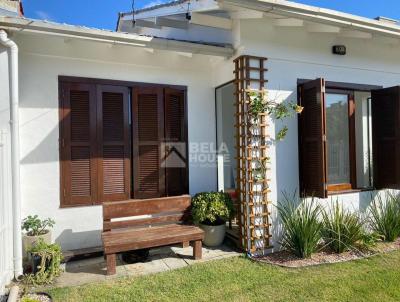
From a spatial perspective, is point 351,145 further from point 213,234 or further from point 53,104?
point 53,104

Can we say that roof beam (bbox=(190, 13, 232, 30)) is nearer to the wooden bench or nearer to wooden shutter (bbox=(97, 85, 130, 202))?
wooden shutter (bbox=(97, 85, 130, 202))

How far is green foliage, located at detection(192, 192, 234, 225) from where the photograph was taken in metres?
5.20

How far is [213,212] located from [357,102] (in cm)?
409

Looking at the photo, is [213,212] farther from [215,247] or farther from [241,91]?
[241,91]

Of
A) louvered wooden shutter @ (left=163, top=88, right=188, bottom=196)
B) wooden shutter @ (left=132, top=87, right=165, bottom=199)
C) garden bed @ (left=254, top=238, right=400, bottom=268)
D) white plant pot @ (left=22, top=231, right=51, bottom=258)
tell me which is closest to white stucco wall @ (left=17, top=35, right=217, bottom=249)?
wooden shutter @ (left=132, top=87, right=165, bottom=199)

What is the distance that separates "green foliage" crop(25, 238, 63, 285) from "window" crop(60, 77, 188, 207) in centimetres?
104

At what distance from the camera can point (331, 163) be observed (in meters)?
6.03

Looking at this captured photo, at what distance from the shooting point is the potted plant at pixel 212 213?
5.21 meters

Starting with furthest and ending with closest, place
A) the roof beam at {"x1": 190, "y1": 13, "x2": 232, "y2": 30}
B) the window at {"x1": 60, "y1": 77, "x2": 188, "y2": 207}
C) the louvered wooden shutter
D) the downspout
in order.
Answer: the louvered wooden shutter
the roof beam at {"x1": 190, "y1": 13, "x2": 232, "y2": 30}
the window at {"x1": 60, "y1": 77, "x2": 188, "y2": 207}
the downspout

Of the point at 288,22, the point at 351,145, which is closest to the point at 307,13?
the point at 288,22

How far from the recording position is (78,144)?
17.1 feet

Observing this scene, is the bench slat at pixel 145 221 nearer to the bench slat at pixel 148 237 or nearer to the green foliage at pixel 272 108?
the bench slat at pixel 148 237

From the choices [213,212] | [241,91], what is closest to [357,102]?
[241,91]

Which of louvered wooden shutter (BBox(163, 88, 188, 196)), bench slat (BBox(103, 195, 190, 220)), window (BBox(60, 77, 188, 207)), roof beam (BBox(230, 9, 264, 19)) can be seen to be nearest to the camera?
roof beam (BBox(230, 9, 264, 19))
